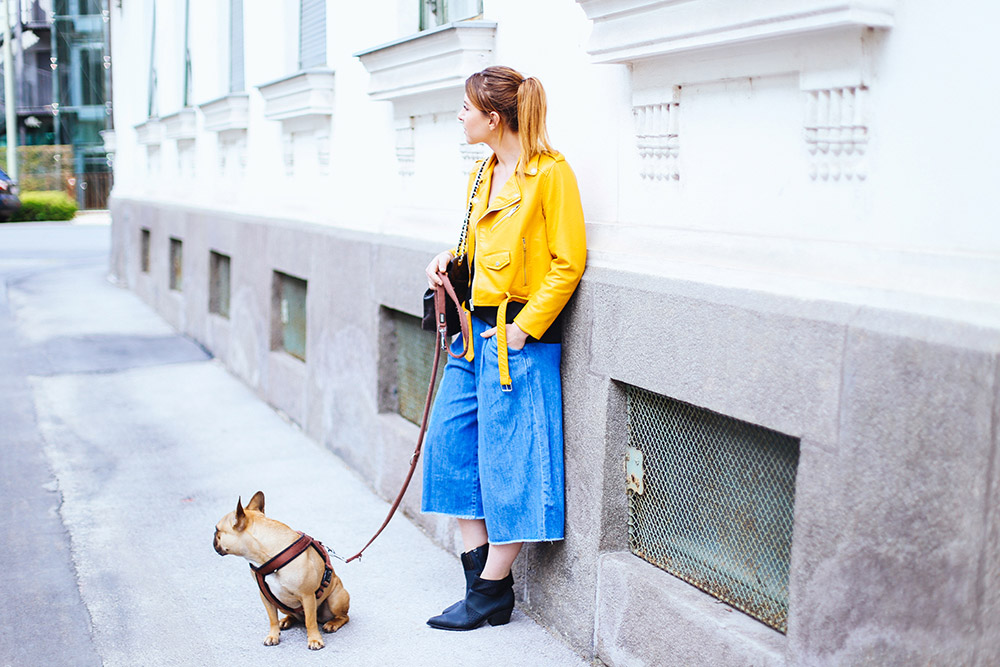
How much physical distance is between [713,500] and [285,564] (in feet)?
4.86

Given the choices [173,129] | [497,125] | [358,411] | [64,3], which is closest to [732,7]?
[497,125]

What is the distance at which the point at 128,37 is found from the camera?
14.6 metres

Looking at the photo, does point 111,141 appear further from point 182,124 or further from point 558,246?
point 558,246

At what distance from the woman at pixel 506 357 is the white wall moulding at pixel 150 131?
→ 9.30 metres

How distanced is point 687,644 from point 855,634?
73 centimetres

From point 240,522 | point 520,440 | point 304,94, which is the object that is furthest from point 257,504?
point 304,94

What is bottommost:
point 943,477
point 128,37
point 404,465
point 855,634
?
point 404,465

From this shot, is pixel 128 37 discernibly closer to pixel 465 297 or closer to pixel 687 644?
pixel 465 297

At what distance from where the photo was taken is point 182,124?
10984mm

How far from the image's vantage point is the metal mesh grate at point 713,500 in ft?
10.4

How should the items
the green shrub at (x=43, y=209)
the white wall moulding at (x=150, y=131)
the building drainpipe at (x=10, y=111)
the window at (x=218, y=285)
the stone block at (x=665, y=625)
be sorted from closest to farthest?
the stone block at (x=665, y=625) < the window at (x=218, y=285) < the white wall moulding at (x=150, y=131) < the green shrub at (x=43, y=209) < the building drainpipe at (x=10, y=111)

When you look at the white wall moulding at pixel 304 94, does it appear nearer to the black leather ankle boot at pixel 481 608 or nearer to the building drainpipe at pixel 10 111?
the black leather ankle boot at pixel 481 608

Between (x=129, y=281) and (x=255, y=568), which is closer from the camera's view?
(x=255, y=568)

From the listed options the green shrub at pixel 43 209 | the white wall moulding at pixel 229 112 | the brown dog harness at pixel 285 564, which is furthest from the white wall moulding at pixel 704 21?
the green shrub at pixel 43 209
